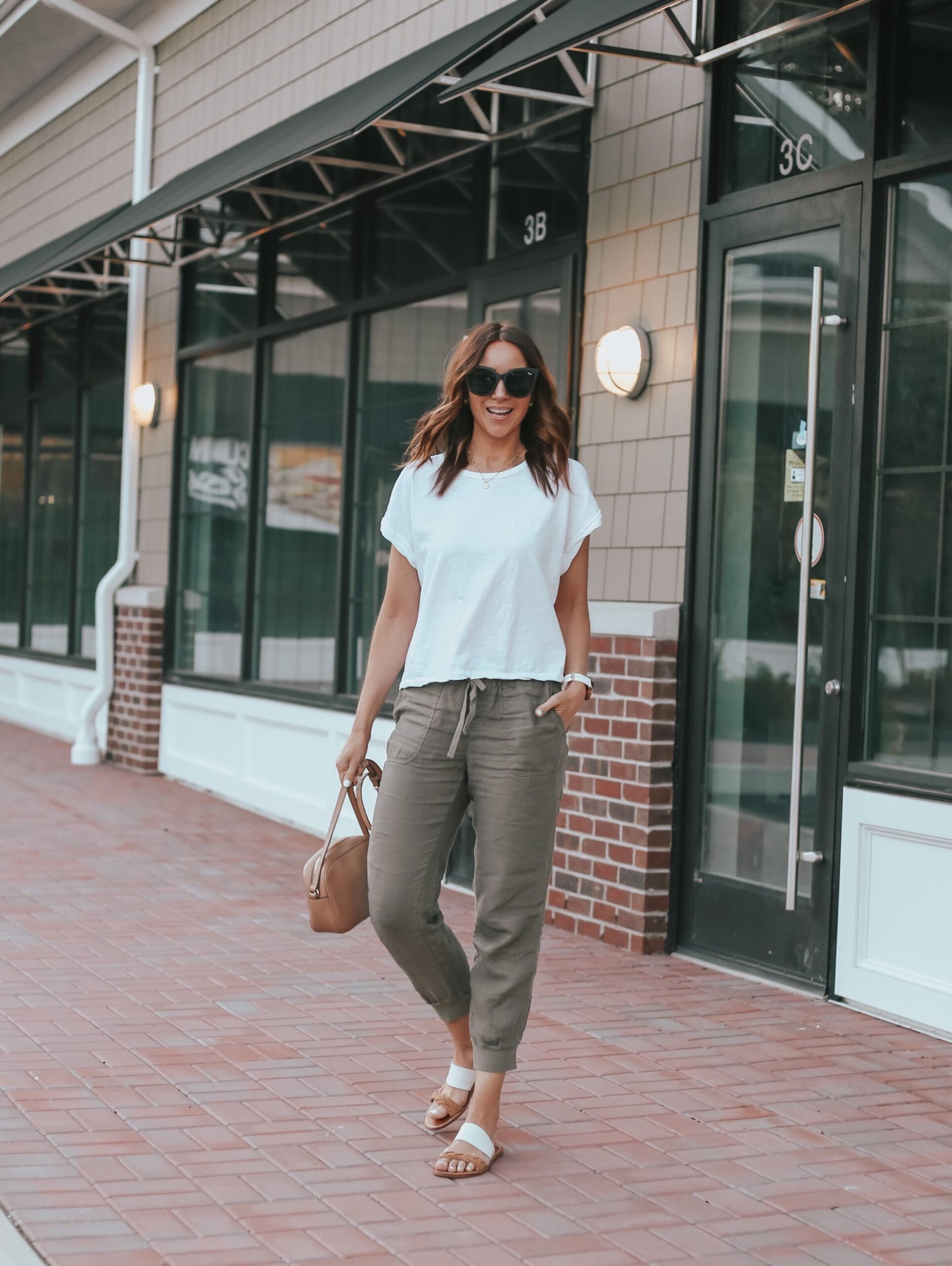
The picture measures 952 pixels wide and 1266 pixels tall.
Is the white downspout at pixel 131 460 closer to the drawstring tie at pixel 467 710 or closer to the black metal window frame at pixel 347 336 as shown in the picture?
the black metal window frame at pixel 347 336

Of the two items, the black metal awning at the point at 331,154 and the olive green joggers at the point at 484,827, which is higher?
the black metal awning at the point at 331,154

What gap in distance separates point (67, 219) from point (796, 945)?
8959mm

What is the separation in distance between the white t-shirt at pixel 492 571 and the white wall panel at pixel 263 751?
3.87 m

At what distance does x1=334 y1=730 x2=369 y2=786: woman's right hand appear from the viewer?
139 inches

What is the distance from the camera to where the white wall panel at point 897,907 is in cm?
464

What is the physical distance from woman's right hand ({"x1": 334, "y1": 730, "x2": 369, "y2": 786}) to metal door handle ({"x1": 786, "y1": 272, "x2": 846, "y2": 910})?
6.12ft

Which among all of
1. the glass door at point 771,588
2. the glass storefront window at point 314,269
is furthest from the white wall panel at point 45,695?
the glass door at point 771,588

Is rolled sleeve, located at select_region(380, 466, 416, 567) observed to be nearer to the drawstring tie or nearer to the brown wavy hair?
the brown wavy hair

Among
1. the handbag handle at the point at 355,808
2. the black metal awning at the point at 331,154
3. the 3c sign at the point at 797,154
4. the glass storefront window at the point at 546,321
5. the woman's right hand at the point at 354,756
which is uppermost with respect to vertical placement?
the black metal awning at the point at 331,154

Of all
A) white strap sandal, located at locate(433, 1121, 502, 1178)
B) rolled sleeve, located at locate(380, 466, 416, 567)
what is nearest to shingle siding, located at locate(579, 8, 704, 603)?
rolled sleeve, located at locate(380, 466, 416, 567)

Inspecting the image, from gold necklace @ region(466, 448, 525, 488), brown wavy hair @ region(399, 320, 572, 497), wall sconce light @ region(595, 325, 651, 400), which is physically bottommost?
gold necklace @ region(466, 448, 525, 488)

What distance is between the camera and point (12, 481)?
44.8ft

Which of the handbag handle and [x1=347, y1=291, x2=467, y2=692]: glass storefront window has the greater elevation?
[x1=347, y1=291, x2=467, y2=692]: glass storefront window

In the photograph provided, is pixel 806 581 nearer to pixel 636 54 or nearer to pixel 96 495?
pixel 636 54
